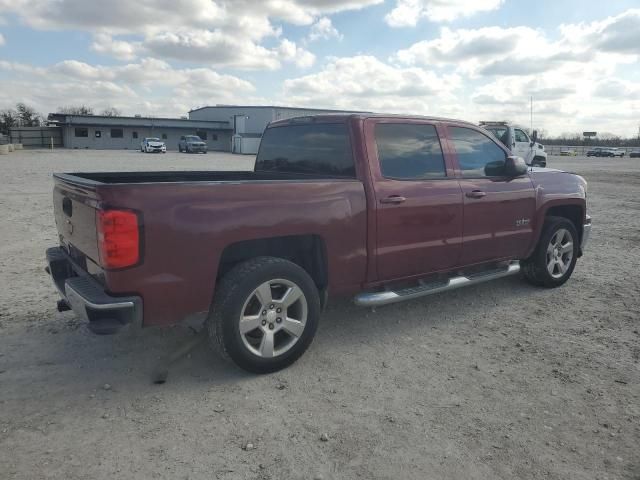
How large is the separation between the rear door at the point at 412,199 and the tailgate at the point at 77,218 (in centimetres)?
208

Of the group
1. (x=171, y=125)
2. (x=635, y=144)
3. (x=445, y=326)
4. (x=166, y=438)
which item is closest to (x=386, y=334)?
(x=445, y=326)

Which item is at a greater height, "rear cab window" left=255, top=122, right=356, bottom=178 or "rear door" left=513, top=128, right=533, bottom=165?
"rear door" left=513, top=128, right=533, bottom=165

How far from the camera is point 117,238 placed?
2869mm

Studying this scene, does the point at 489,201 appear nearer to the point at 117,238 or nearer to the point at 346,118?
the point at 346,118

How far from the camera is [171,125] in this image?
60750 mm

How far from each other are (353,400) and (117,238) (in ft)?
5.93

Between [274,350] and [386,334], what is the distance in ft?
3.97

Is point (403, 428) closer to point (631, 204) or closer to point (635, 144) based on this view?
point (631, 204)

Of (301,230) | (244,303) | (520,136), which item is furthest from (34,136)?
(244,303)

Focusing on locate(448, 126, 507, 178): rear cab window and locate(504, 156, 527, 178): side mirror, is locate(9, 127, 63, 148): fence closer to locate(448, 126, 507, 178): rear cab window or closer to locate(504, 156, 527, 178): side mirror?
locate(448, 126, 507, 178): rear cab window

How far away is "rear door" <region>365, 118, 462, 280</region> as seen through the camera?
4.03 meters

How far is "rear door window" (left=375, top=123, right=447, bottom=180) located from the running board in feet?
3.18

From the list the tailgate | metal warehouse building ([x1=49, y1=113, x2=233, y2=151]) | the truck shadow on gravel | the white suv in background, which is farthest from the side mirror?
metal warehouse building ([x1=49, y1=113, x2=233, y2=151])

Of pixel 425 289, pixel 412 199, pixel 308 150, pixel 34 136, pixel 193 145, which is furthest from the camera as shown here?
pixel 34 136
